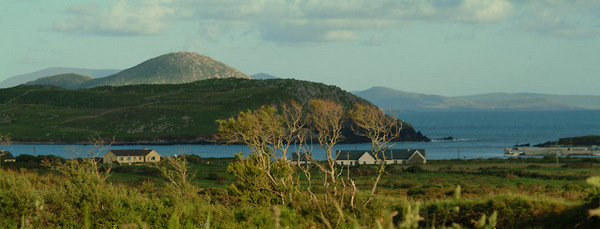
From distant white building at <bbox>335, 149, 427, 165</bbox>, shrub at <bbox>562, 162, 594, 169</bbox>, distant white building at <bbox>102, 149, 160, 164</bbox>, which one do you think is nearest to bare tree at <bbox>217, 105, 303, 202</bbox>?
shrub at <bbox>562, 162, 594, 169</bbox>

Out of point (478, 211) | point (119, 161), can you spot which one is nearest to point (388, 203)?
point (478, 211)

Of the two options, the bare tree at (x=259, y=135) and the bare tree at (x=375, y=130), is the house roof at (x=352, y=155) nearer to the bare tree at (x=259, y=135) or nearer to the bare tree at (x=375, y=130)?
the bare tree at (x=259, y=135)

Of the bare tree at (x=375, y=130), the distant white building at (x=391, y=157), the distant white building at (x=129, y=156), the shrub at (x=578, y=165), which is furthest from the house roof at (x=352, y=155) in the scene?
the bare tree at (x=375, y=130)

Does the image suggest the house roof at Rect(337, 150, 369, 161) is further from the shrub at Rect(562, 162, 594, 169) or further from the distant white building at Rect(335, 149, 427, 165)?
the shrub at Rect(562, 162, 594, 169)

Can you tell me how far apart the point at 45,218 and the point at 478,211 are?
54.2 ft

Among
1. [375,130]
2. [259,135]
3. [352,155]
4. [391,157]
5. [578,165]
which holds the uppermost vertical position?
[375,130]

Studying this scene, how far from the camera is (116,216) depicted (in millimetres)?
24453

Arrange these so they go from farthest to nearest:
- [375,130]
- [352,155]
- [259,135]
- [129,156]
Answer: [352,155] < [129,156] < [259,135] < [375,130]

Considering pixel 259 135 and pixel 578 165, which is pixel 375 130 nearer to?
pixel 259 135

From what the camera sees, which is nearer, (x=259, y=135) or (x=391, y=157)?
(x=259, y=135)

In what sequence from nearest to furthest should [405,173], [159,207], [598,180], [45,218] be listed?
[598,180] < [45,218] < [159,207] < [405,173]

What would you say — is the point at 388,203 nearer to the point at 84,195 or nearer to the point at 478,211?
the point at 478,211

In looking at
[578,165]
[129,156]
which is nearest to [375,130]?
[578,165]

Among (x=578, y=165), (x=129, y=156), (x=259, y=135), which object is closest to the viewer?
(x=259, y=135)
